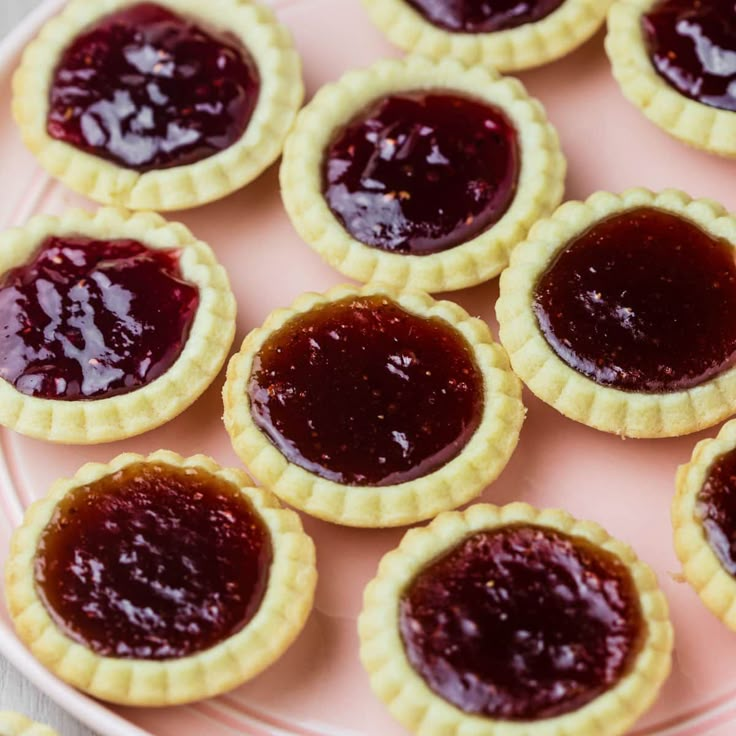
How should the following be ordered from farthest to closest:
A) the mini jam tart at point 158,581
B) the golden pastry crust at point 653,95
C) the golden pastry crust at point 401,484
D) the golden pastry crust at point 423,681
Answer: the golden pastry crust at point 653,95
the golden pastry crust at point 401,484
the mini jam tart at point 158,581
the golden pastry crust at point 423,681

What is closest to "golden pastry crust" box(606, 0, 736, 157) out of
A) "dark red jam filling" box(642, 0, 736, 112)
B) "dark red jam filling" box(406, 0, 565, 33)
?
"dark red jam filling" box(642, 0, 736, 112)

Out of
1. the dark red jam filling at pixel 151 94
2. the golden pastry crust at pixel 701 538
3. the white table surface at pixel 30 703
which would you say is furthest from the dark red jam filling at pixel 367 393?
the white table surface at pixel 30 703

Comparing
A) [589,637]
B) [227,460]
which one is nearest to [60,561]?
[227,460]

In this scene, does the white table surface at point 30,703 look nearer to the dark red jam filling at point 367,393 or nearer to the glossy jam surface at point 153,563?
the glossy jam surface at point 153,563

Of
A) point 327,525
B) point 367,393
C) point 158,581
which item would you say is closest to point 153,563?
point 158,581

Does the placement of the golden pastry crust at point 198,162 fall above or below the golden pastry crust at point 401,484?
above

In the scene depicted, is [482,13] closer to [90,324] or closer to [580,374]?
[580,374]
